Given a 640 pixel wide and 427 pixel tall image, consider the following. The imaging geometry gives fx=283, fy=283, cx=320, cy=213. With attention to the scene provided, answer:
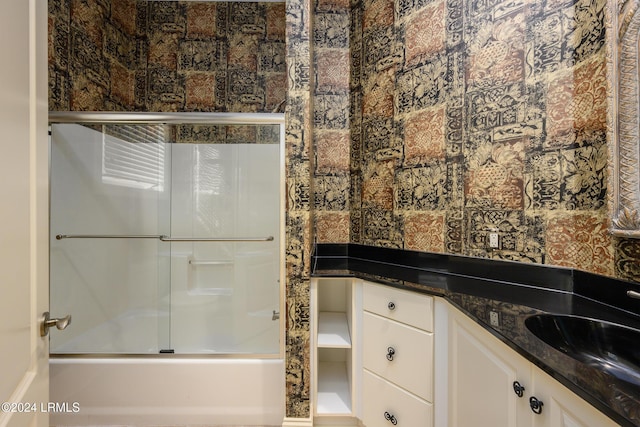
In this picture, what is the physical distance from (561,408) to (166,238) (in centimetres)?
231

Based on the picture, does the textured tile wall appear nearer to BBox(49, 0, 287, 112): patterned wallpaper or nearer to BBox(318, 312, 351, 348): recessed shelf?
BBox(318, 312, 351, 348): recessed shelf

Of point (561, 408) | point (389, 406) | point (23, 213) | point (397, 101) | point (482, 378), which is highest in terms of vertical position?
point (397, 101)

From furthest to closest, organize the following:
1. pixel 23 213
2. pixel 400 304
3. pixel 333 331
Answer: pixel 333 331 → pixel 400 304 → pixel 23 213

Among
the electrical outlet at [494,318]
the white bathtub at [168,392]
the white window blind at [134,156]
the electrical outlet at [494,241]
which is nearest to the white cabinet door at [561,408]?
the electrical outlet at [494,318]

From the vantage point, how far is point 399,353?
4.47 feet

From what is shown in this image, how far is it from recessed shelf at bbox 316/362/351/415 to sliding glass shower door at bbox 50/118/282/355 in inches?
15.1

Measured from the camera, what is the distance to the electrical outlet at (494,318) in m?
0.89

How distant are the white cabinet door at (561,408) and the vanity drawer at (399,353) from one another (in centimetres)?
53

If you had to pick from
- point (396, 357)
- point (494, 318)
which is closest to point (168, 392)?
point (396, 357)

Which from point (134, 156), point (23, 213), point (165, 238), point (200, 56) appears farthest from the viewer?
point (200, 56)

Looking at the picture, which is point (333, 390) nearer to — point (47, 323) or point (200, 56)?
point (47, 323)

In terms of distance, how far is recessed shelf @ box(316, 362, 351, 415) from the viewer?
1555 millimetres

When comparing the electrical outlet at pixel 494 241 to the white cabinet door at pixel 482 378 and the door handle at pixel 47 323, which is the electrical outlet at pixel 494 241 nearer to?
the white cabinet door at pixel 482 378

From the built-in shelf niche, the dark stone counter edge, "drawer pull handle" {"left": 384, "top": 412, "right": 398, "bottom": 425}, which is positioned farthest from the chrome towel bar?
"drawer pull handle" {"left": 384, "top": 412, "right": 398, "bottom": 425}
